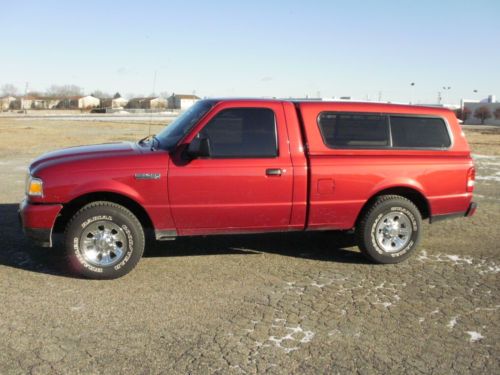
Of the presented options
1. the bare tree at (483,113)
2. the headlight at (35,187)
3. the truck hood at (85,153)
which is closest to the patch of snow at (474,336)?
the truck hood at (85,153)

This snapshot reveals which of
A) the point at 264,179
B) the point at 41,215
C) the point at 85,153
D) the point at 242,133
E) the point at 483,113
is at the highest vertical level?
the point at 483,113

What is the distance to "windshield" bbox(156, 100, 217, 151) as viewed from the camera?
539cm

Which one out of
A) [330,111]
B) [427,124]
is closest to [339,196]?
[330,111]

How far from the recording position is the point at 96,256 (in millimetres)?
5191

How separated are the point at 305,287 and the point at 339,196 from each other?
1.16 meters

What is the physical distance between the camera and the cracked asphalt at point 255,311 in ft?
11.7

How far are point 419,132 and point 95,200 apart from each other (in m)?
3.76

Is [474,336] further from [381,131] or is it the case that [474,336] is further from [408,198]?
[381,131]

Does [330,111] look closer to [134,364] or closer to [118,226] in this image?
[118,226]

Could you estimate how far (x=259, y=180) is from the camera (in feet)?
17.5

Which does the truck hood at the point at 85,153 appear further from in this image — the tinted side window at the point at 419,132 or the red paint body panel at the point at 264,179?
the tinted side window at the point at 419,132

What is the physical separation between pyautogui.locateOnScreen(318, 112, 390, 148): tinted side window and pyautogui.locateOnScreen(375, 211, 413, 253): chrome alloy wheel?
2.80ft

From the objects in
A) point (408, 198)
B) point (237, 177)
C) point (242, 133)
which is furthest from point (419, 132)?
point (237, 177)

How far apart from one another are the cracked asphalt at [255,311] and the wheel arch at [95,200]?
50 centimetres
